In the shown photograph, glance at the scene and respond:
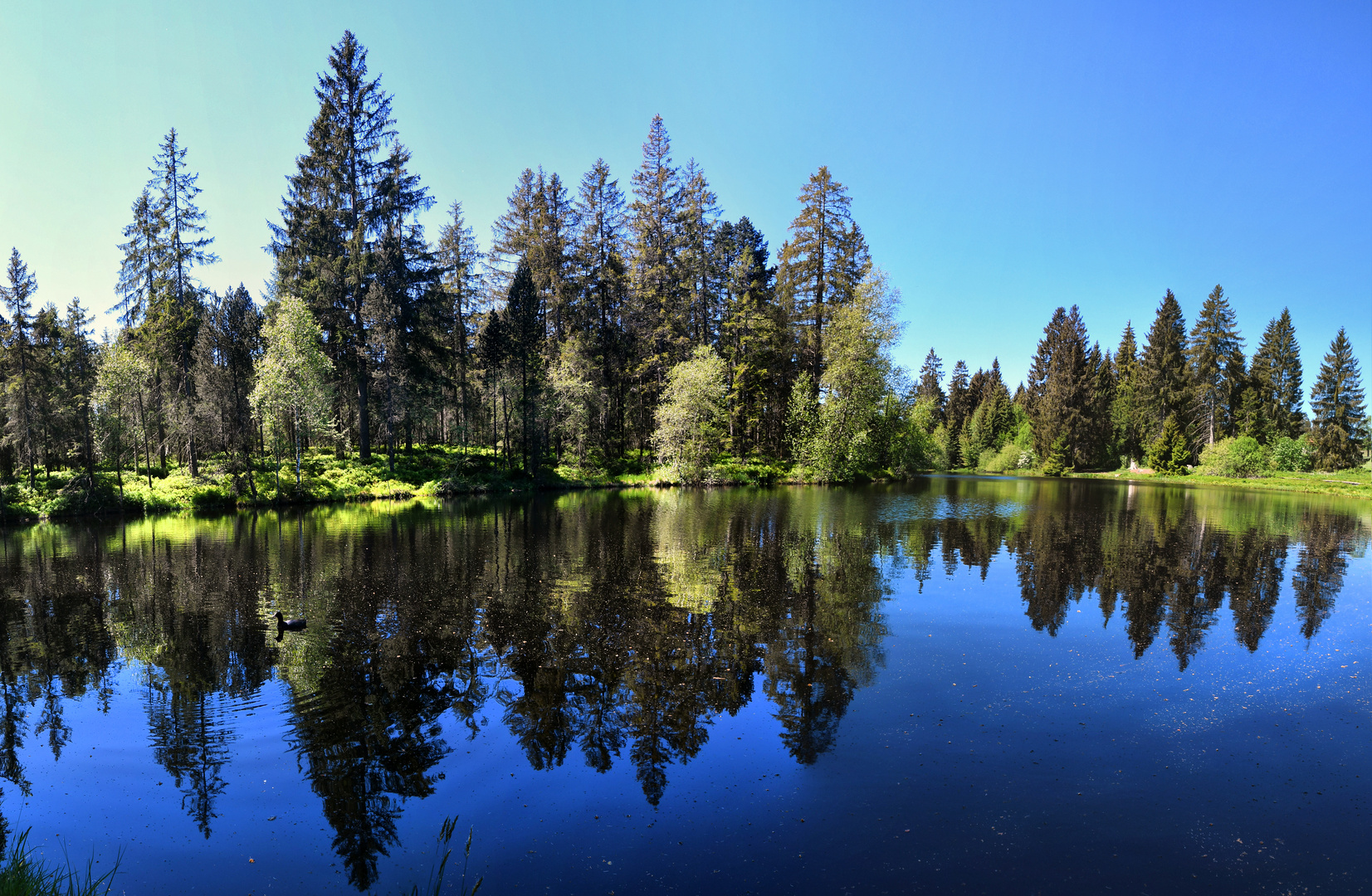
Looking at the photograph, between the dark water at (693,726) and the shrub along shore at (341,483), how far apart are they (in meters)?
13.3

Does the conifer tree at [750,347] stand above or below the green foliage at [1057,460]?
above

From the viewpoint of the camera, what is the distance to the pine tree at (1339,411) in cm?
6172

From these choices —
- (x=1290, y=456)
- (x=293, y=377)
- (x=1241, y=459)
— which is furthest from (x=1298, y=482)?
(x=293, y=377)

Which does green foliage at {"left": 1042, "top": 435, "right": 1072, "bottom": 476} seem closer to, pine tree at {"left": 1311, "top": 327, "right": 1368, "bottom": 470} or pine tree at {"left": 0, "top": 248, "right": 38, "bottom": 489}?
pine tree at {"left": 1311, "top": 327, "right": 1368, "bottom": 470}

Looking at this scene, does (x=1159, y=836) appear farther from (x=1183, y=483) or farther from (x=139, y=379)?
(x=1183, y=483)

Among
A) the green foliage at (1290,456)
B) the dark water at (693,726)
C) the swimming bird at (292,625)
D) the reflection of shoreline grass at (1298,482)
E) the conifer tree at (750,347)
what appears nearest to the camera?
the dark water at (693,726)

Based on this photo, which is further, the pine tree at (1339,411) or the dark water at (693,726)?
the pine tree at (1339,411)

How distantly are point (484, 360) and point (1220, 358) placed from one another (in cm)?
7750

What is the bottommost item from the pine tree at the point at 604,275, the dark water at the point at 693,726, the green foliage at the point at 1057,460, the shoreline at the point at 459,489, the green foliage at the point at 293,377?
the dark water at the point at 693,726

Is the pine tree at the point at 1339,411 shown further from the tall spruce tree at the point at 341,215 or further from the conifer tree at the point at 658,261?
the tall spruce tree at the point at 341,215

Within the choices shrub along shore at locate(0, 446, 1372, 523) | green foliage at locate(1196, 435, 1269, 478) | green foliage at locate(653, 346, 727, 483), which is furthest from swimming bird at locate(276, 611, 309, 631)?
green foliage at locate(1196, 435, 1269, 478)

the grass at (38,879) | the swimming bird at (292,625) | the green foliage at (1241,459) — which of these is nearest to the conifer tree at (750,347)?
the swimming bird at (292,625)

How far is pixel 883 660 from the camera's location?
9328 mm

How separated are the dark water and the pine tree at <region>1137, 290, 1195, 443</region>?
6605cm
